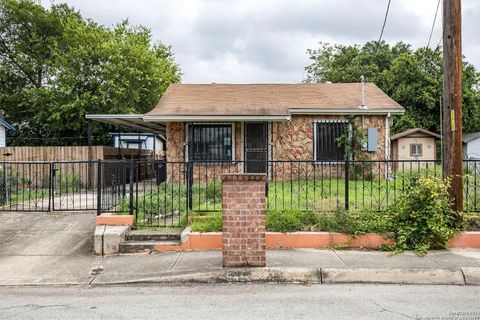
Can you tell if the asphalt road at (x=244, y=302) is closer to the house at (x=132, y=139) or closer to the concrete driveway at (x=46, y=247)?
the concrete driveway at (x=46, y=247)

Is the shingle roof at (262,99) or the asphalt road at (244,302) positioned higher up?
the shingle roof at (262,99)

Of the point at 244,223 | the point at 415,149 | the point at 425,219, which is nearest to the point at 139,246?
the point at 244,223

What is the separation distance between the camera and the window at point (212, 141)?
45.8 ft

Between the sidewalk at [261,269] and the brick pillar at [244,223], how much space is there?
184 millimetres

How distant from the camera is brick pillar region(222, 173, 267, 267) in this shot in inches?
224

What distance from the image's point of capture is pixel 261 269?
560cm

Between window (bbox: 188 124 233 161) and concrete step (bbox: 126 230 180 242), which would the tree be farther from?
concrete step (bbox: 126 230 180 242)

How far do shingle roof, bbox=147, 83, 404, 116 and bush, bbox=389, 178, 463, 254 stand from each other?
690 cm

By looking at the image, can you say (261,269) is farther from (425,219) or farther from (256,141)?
(256,141)

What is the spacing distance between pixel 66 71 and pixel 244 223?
22056 millimetres

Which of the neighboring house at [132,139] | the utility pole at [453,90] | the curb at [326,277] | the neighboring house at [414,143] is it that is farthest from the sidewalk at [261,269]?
the neighboring house at [414,143]

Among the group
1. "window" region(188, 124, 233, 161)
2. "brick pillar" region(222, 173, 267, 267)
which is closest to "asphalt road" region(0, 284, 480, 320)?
"brick pillar" region(222, 173, 267, 267)

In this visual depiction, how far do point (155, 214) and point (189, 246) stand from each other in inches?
59.6

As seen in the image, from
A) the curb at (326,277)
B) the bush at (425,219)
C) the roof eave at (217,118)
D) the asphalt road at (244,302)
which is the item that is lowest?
the asphalt road at (244,302)
